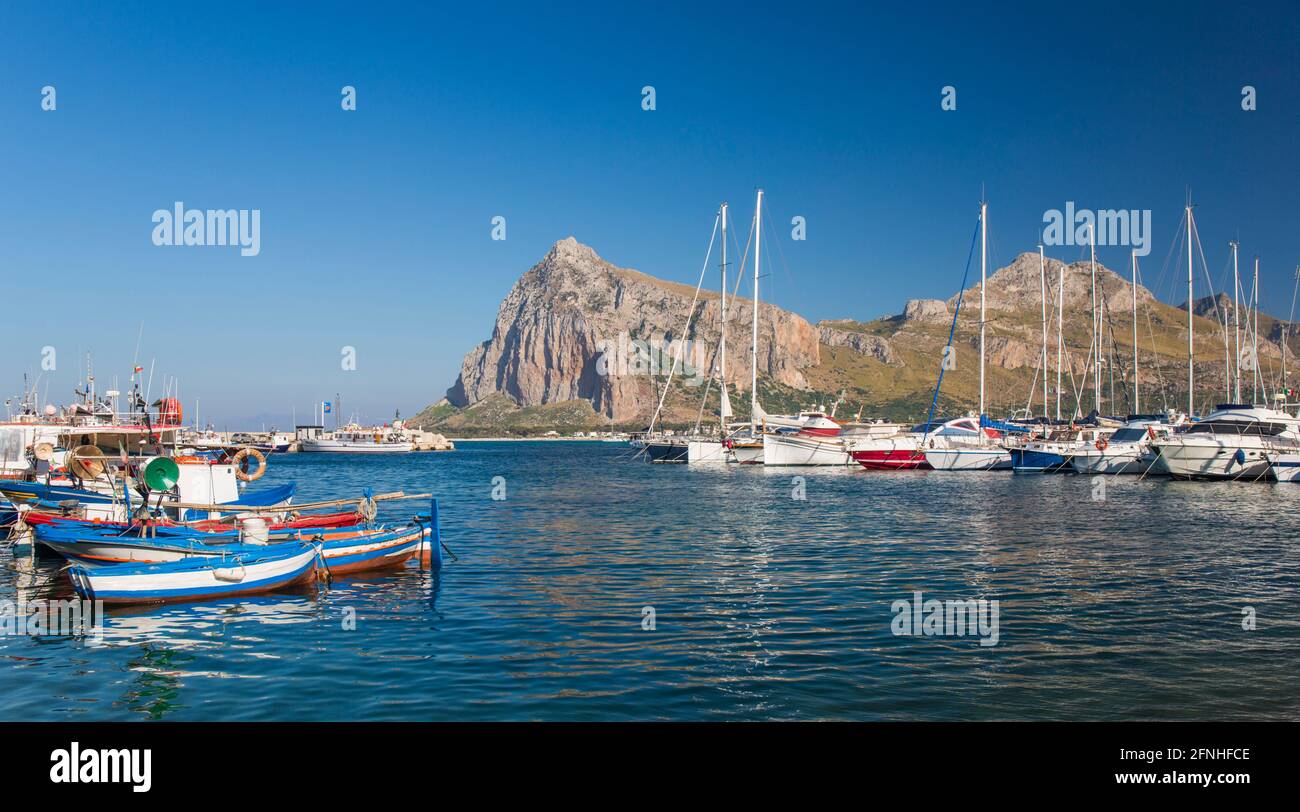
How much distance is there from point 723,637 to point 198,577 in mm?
13165

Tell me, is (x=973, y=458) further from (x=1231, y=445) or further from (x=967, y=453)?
(x=1231, y=445)

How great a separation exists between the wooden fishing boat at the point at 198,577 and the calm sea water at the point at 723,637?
532 mm

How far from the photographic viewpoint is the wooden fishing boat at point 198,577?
21297mm

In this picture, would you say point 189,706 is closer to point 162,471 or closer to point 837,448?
point 162,471

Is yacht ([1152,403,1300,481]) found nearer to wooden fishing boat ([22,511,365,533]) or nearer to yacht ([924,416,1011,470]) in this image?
yacht ([924,416,1011,470])

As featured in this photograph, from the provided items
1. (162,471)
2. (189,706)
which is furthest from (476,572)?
(189,706)

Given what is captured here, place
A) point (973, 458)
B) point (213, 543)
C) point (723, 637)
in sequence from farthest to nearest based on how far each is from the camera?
1. point (973, 458)
2. point (213, 543)
3. point (723, 637)

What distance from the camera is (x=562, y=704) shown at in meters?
13.8

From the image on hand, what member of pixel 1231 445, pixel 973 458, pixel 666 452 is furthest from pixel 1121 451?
pixel 666 452

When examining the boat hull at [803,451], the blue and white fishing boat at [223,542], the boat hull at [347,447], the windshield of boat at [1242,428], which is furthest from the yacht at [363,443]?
the blue and white fishing boat at [223,542]

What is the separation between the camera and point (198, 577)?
22141 millimetres

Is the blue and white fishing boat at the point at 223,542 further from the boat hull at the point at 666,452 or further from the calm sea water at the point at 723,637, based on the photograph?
the boat hull at the point at 666,452

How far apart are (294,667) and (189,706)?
2336 mm
